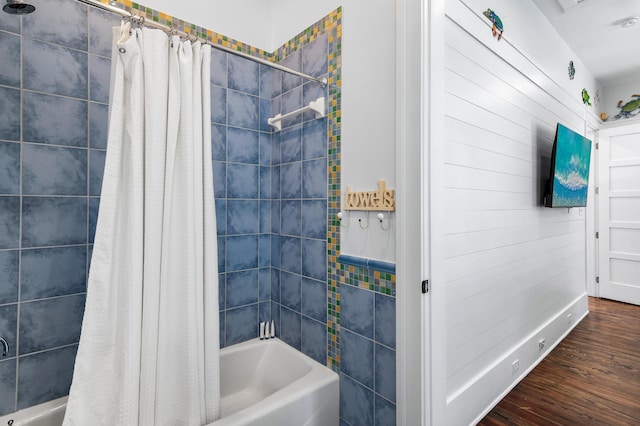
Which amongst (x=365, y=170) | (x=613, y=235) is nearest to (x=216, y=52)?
(x=365, y=170)

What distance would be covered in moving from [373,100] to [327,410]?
148 cm

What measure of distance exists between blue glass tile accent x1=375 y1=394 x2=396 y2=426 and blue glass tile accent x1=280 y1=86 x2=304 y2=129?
148cm

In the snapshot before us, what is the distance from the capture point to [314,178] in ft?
5.86

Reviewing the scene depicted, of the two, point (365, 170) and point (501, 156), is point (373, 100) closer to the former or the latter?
point (365, 170)

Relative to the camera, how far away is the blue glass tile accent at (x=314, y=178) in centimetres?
173

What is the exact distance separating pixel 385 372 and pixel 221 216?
1186mm

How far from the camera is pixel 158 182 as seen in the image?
1170mm

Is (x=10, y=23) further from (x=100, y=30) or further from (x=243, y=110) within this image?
(x=243, y=110)

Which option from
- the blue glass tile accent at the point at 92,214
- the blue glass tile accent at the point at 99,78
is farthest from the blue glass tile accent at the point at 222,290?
the blue glass tile accent at the point at 99,78

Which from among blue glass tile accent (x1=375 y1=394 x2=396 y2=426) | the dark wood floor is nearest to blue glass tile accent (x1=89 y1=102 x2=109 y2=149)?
blue glass tile accent (x1=375 y1=394 x2=396 y2=426)

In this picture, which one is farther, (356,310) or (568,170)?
(568,170)

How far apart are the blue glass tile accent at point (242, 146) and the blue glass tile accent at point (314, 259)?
2.02 feet

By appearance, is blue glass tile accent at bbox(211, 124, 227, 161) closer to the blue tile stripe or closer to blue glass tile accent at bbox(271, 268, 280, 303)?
blue glass tile accent at bbox(271, 268, 280, 303)

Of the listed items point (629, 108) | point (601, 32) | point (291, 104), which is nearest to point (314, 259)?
point (291, 104)
